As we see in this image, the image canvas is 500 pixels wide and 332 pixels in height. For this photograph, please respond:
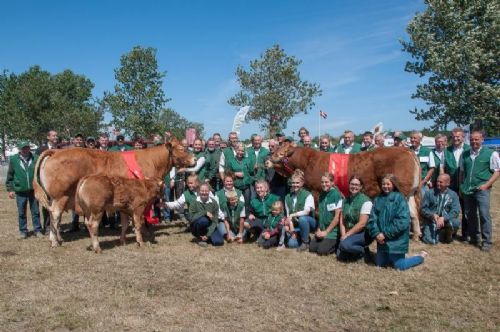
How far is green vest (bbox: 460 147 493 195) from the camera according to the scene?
22.9 feet

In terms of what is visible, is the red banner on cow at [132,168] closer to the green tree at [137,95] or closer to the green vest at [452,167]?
the green vest at [452,167]

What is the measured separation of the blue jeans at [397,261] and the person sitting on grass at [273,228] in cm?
186

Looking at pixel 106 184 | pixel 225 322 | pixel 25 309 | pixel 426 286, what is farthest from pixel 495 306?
pixel 106 184

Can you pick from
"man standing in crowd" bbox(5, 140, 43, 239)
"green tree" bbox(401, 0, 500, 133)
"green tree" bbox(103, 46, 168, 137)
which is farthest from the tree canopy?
"man standing in crowd" bbox(5, 140, 43, 239)

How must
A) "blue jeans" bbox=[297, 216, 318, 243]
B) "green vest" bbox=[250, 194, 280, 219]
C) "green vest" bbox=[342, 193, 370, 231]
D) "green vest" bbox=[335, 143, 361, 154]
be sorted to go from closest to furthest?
1. "green vest" bbox=[342, 193, 370, 231]
2. "blue jeans" bbox=[297, 216, 318, 243]
3. "green vest" bbox=[250, 194, 280, 219]
4. "green vest" bbox=[335, 143, 361, 154]

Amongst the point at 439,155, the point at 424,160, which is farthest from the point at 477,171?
the point at 424,160

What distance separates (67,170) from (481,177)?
7256 millimetres

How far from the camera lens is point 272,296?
5.06 metres

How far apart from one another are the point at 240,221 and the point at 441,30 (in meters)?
21.1

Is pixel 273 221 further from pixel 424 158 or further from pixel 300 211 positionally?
pixel 424 158

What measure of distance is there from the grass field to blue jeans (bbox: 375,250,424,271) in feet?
0.43

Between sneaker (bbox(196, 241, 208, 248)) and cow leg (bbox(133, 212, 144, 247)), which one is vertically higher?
cow leg (bbox(133, 212, 144, 247))

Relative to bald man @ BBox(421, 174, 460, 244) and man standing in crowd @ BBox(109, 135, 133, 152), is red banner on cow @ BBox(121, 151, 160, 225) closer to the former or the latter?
man standing in crowd @ BBox(109, 135, 133, 152)

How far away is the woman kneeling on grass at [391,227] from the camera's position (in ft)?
19.1
